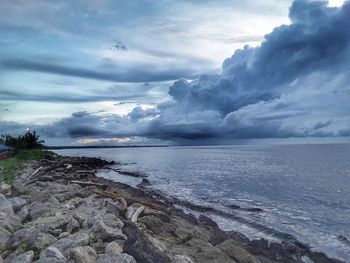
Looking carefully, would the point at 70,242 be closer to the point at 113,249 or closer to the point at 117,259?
the point at 113,249

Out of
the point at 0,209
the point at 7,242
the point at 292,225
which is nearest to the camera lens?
the point at 7,242

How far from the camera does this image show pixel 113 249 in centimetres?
895

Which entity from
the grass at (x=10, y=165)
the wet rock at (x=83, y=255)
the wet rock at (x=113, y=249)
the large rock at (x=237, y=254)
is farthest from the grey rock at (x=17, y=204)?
the grass at (x=10, y=165)

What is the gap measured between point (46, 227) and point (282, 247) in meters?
9.91

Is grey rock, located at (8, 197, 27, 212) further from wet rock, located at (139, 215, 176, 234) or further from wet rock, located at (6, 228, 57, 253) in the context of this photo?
wet rock, located at (139, 215, 176, 234)

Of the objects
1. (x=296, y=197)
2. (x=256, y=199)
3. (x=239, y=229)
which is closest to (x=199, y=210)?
(x=239, y=229)

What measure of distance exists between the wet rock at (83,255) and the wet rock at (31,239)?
1230mm

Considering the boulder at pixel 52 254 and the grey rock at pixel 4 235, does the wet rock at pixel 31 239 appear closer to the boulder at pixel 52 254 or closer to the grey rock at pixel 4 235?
the grey rock at pixel 4 235

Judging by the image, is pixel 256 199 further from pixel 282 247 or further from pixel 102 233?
pixel 102 233

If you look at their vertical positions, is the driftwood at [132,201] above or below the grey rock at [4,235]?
below

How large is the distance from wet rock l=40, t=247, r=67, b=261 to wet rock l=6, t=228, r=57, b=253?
0.89m

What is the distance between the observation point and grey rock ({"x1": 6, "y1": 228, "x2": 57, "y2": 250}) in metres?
9.06

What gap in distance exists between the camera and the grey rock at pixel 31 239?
906 cm

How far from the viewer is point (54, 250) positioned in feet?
27.0
